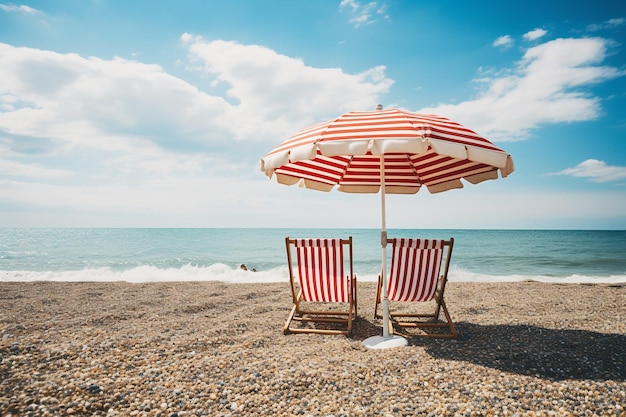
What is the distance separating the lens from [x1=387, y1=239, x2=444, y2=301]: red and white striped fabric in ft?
13.5

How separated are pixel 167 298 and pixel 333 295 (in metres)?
3.73

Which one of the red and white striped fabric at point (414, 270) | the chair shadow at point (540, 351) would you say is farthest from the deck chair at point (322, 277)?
the chair shadow at point (540, 351)

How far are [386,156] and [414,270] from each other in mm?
1771

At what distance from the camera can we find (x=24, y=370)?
2.91m

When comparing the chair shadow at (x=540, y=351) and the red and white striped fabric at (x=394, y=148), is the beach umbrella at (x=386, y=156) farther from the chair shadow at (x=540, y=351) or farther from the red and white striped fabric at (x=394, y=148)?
the chair shadow at (x=540, y=351)

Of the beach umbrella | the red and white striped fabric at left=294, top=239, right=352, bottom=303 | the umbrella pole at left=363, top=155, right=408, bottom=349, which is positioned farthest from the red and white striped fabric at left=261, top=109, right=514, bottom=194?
the red and white striped fabric at left=294, top=239, right=352, bottom=303

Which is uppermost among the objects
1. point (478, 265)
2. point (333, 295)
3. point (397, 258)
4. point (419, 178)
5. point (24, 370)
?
point (419, 178)

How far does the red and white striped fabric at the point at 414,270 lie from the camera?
4113mm

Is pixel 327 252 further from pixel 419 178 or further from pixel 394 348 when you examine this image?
pixel 419 178

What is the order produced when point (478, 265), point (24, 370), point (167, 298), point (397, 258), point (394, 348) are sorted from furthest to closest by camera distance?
1. point (478, 265)
2. point (167, 298)
3. point (397, 258)
4. point (394, 348)
5. point (24, 370)

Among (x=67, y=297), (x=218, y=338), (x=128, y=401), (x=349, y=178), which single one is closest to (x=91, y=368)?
(x=128, y=401)

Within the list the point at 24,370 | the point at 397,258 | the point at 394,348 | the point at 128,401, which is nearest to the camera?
the point at 128,401

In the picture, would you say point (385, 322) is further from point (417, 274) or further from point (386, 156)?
point (386, 156)

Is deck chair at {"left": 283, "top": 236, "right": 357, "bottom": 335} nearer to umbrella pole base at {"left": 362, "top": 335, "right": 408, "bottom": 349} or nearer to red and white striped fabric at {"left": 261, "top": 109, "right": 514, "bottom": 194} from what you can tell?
umbrella pole base at {"left": 362, "top": 335, "right": 408, "bottom": 349}
